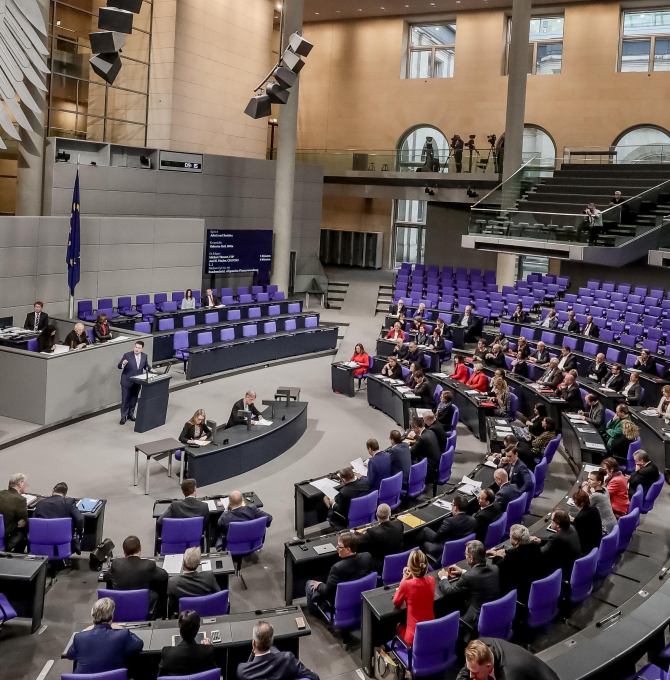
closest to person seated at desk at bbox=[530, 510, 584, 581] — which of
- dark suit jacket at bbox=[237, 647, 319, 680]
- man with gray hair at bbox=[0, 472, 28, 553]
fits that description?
dark suit jacket at bbox=[237, 647, 319, 680]

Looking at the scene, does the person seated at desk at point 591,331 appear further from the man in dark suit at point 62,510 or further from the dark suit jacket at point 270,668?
the dark suit jacket at point 270,668

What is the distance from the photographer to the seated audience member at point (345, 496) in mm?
8016

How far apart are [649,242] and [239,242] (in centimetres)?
1164

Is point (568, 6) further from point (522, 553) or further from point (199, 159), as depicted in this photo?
point (522, 553)

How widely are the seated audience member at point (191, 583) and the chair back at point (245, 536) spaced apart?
1.23 m

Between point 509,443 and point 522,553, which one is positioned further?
Answer: point 509,443

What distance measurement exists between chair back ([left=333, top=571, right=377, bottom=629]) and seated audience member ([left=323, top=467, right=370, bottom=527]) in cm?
182

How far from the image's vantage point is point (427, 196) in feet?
86.9

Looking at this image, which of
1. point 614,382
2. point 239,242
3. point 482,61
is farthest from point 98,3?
point 614,382

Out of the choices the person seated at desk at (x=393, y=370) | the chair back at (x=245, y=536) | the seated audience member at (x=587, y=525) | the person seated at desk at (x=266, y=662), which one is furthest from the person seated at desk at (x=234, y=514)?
the person seated at desk at (x=393, y=370)

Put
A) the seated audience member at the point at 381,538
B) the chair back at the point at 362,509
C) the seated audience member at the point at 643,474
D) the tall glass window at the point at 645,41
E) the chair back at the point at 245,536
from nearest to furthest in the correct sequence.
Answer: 1. the seated audience member at the point at 381,538
2. the chair back at the point at 245,536
3. the chair back at the point at 362,509
4. the seated audience member at the point at 643,474
5. the tall glass window at the point at 645,41

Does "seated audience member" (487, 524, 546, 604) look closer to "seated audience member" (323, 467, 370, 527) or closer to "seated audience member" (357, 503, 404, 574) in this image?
"seated audience member" (357, 503, 404, 574)

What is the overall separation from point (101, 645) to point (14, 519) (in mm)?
2594

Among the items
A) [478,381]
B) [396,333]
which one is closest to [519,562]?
[478,381]
